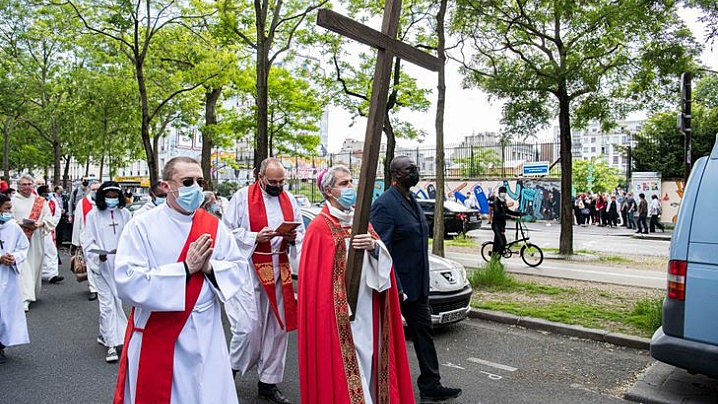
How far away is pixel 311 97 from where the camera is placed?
2066 centimetres

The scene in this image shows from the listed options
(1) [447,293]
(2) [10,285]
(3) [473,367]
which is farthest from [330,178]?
(2) [10,285]

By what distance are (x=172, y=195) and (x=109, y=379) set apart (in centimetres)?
308

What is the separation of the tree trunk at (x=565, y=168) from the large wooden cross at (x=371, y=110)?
11.0 m

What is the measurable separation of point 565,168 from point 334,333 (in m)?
12.5

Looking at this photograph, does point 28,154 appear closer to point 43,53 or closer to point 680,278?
point 43,53

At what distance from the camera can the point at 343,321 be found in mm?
3713

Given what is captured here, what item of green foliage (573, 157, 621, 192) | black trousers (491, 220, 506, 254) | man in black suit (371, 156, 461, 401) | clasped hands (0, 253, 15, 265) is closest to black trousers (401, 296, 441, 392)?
man in black suit (371, 156, 461, 401)

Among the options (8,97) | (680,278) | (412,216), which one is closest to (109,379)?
(412,216)

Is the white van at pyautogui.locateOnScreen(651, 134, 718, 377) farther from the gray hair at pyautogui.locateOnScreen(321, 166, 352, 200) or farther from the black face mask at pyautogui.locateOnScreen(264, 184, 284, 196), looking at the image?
the black face mask at pyautogui.locateOnScreen(264, 184, 284, 196)

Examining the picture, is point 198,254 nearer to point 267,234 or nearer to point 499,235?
point 267,234

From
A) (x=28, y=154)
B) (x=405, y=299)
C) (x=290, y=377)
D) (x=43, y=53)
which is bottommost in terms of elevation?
(x=290, y=377)

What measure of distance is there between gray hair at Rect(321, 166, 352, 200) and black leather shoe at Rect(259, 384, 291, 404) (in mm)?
1852

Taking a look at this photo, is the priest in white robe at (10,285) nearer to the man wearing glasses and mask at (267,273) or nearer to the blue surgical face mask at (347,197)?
the man wearing glasses and mask at (267,273)

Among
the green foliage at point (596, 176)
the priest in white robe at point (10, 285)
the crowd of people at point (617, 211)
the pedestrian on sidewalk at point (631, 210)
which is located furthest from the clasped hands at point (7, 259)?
the green foliage at point (596, 176)
